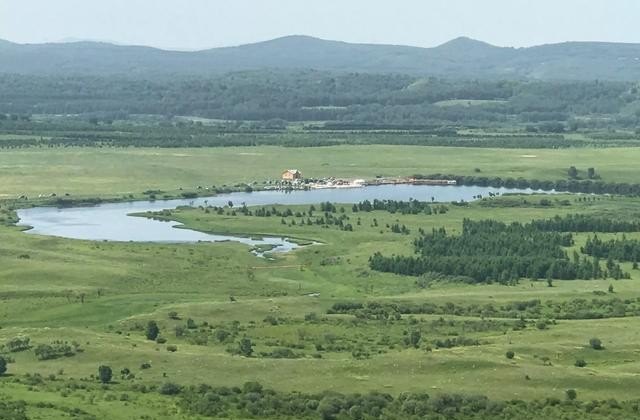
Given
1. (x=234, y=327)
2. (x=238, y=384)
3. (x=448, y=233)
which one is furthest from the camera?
(x=448, y=233)

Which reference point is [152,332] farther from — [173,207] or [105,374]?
[173,207]

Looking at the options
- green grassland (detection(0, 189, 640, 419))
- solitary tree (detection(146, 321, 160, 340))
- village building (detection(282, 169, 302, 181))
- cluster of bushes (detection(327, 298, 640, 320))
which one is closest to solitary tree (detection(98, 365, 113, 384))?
green grassland (detection(0, 189, 640, 419))

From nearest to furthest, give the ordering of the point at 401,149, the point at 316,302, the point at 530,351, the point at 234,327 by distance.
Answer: the point at 530,351, the point at 234,327, the point at 316,302, the point at 401,149

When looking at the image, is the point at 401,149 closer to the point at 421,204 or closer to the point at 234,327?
the point at 421,204

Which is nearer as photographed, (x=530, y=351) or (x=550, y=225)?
(x=530, y=351)

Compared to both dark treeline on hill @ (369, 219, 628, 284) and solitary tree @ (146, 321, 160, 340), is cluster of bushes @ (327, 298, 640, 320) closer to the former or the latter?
dark treeline on hill @ (369, 219, 628, 284)

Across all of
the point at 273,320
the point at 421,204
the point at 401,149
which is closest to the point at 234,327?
the point at 273,320

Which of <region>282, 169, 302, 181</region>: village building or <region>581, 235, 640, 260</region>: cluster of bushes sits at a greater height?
<region>581, 235, 640, 260</region>: cluster of bushes
